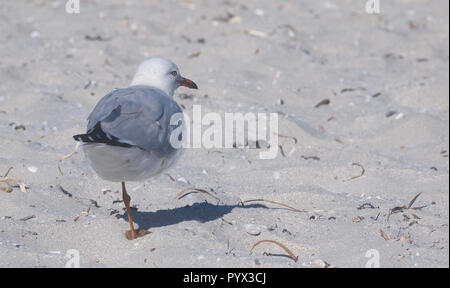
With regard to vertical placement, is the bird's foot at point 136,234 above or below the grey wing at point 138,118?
below

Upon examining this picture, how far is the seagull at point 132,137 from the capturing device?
2.64 meters

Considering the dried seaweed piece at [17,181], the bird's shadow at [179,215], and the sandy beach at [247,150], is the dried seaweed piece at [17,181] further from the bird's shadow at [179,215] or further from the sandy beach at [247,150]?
the bird's shadow at [179,215]

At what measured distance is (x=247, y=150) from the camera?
13.1 feet

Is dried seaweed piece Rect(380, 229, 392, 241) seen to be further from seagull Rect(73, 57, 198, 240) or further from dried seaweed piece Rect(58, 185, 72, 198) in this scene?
dried seaweed piece Rect(58, 185, 72, 198)

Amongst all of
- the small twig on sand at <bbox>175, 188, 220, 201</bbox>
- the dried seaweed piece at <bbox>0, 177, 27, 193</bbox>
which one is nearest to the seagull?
the small twig on sand at <bbox>175, 188, 220, 201</bbox>

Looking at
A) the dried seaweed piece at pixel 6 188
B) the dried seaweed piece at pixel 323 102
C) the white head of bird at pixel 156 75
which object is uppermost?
the dried seaweed piece at pixel 323 102

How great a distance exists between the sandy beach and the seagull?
0.30m

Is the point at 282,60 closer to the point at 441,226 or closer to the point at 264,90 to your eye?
the point at 264,90

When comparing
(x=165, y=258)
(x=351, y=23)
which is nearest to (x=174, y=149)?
(x=165, y=258)

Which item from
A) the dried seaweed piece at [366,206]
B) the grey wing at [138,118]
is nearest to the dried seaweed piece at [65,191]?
the grey wing at [138,118]

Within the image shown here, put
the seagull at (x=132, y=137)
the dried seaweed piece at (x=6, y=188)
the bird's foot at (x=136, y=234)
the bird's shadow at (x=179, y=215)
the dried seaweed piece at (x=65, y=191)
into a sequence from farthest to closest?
the dried seaweed piece at (x=65, y=191) → the dried seaweed piece at (x=6, y=188) → the bird's shadow at (x=179, y=215) → the bird's foot at (x=136, y=234) → the seagull at (x=132, y=137)

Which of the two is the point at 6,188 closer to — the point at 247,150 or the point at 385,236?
the point at 247,150
